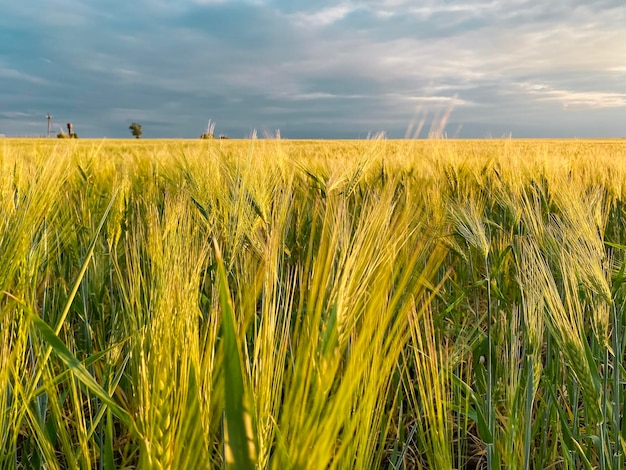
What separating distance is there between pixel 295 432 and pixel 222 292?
0.26 meters

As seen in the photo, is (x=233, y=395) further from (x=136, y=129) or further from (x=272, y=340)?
(x=136, y=129)

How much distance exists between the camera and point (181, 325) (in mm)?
642

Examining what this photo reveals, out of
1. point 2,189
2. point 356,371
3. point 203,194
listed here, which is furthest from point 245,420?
point 203,194

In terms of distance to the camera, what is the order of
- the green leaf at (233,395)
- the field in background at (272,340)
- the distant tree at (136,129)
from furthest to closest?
the distant tree at (136,129) < the field in background at (272,340) < the green leaf at (233,395)

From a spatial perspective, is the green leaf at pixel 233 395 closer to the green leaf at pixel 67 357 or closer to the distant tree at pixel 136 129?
the green leaf at pixel 67 357

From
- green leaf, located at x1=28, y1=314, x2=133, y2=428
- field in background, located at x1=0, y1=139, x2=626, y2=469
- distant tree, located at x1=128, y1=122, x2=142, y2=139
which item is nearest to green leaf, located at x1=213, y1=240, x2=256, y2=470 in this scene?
field in background, located at x1=0, y1=139, x2=626, y2=469

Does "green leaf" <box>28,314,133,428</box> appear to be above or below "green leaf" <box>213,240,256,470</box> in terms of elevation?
below

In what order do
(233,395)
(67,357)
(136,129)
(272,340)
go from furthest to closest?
(136,129) → (67,357) → (272,340) → (233,395)

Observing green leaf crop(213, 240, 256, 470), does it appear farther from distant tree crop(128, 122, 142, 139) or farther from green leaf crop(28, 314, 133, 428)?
distant tree crop(128, 122, 142, 139)

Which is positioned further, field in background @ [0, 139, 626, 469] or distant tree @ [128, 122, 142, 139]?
distant tree @ [128, 122, 142, 139]

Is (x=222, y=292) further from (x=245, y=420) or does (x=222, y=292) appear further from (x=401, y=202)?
(x=401, y=202)

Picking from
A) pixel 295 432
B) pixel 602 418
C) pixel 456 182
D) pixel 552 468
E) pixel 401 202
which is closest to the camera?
pixel 295 432

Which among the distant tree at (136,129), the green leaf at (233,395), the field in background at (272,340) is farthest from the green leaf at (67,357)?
the distant tree at (136,129)

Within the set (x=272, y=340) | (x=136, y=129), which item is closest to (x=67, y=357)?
(x=272, y=340)
